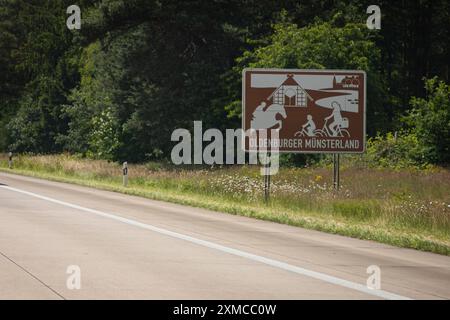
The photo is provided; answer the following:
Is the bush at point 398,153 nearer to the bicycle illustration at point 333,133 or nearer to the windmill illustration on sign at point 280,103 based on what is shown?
the bicycle illustration at point 333,133

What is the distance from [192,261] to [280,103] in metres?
14.0

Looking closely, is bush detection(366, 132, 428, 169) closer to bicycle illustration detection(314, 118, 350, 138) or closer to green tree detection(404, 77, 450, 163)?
green tree detection(404, 77, 450, 163)

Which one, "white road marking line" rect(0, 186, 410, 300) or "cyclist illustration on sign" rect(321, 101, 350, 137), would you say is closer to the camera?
"white road marking line" rect(0, 186, 410, 300)

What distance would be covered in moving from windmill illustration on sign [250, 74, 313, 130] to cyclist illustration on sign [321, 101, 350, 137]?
82 cm

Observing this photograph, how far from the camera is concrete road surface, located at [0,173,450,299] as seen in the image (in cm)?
830

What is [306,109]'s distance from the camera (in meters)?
24.4

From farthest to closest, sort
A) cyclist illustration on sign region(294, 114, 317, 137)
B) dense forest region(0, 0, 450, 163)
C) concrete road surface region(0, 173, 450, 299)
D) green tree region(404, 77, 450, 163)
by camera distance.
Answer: dense forest region(0, 0, 450, 163), green tree region(404, 77, 450, 163), cyclist illustration on sign region(294, 114, 317, 137), concrete road surface region(0, 173, 450, 299)

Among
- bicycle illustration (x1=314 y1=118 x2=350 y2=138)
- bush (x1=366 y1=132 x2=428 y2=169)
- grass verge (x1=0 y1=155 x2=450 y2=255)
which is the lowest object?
grass verge (x1=0 y1=155 x2=450 y2=255)

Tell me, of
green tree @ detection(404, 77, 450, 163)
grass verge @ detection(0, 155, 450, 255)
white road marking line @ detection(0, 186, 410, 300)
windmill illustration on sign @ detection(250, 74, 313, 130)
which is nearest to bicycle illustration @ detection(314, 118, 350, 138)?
windmill illustration on sign @ detection(250, 74, 313, 130)

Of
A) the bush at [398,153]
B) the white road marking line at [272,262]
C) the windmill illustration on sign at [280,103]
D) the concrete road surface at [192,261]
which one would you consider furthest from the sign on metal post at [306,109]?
the bush at [398,153]

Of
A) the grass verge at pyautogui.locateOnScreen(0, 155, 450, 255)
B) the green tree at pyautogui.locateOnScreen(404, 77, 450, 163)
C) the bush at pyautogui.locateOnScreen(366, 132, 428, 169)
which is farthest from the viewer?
the bush at pyautogui.locateOnScreen(366, 132, 428, 169)
